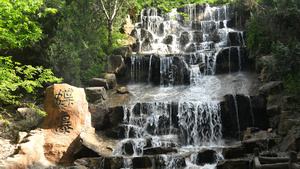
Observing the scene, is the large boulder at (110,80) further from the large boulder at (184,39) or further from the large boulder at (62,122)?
the large boulder at (184,39)

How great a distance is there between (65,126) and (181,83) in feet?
27.8

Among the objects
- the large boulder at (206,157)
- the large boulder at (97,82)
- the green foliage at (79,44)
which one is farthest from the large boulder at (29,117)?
the large boulder at (206,157)

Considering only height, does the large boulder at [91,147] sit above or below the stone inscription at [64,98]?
below

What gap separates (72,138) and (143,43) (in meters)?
12.1

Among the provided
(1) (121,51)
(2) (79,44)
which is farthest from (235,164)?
(1) (121,51)

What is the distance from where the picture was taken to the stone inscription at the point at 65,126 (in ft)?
33.3

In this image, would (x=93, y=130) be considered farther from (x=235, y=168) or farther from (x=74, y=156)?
(x=235, y=168)

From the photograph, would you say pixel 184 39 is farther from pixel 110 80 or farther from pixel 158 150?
pixel 158 150

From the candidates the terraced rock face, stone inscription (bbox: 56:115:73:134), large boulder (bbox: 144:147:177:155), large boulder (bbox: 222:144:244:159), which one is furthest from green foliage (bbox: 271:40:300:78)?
stone inscription (bbox: 56:115:73:134)

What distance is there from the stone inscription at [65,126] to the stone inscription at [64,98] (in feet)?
1.61

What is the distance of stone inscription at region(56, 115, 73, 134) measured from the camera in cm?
1016

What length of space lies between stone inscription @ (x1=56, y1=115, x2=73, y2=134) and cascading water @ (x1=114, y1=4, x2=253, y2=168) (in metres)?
2.08

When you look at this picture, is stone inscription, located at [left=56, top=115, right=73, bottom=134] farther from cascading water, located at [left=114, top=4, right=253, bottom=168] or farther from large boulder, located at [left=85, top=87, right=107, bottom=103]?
large boulder, located at [left=85, top=87, right=107, bottom=103]

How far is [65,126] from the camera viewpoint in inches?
403
